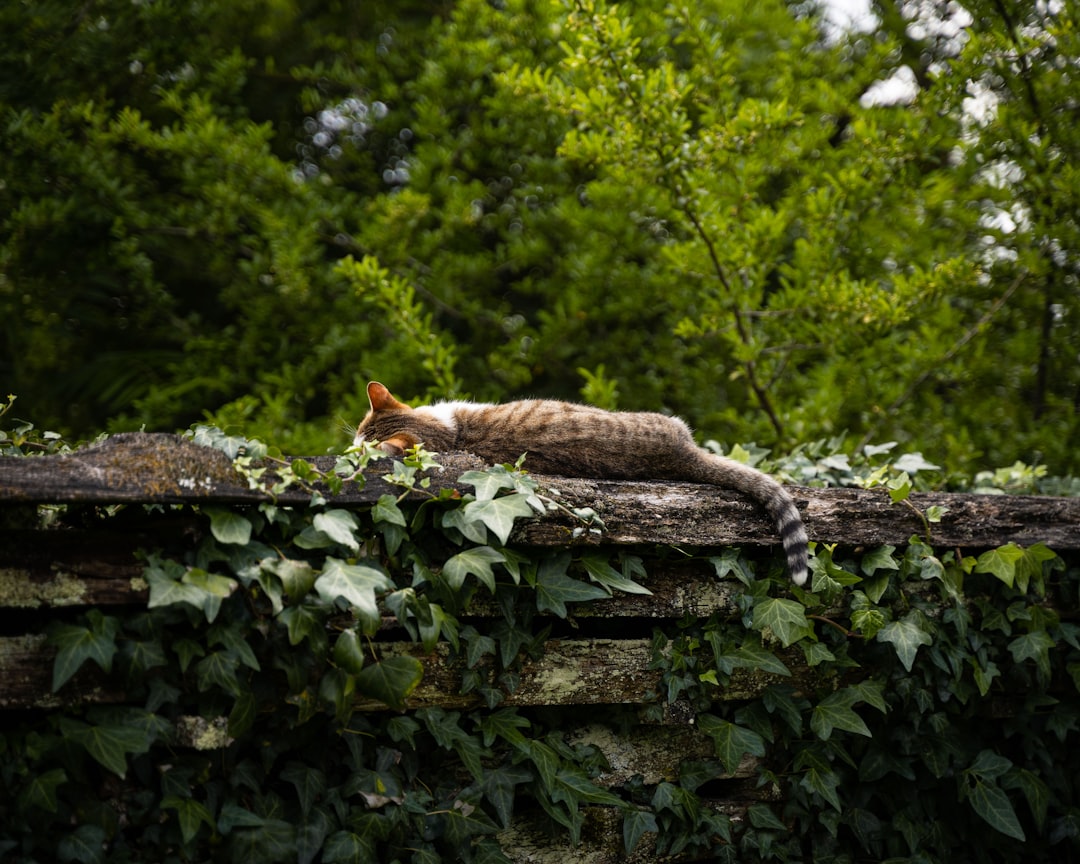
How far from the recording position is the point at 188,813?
1742 millimetres

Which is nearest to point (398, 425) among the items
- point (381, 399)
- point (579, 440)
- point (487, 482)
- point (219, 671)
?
point (381, 399)

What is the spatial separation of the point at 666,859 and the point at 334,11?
6.35 metres

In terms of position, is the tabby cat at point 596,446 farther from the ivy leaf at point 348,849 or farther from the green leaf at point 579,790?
the ivy leaf at point 348,849

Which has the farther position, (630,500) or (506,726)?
(630,500)

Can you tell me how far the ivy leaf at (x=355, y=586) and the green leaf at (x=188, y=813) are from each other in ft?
1.70

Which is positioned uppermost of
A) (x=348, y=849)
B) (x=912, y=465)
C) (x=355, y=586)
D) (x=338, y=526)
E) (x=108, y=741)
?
(x=912, y=465)

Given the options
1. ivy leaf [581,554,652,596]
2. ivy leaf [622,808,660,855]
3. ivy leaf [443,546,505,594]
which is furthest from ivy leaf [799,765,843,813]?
ivy leaf [443,546,505,594]

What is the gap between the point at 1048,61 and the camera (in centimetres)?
410

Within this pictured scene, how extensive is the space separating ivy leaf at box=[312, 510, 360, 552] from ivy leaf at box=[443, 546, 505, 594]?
23cm

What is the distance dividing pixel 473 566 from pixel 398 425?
122 cm

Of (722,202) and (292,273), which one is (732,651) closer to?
(722,202)

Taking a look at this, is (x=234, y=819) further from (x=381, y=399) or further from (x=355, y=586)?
(x=381, y=399)

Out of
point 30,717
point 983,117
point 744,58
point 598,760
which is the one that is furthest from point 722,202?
point 30,717

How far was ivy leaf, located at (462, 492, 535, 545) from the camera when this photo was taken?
1915 millimetres
